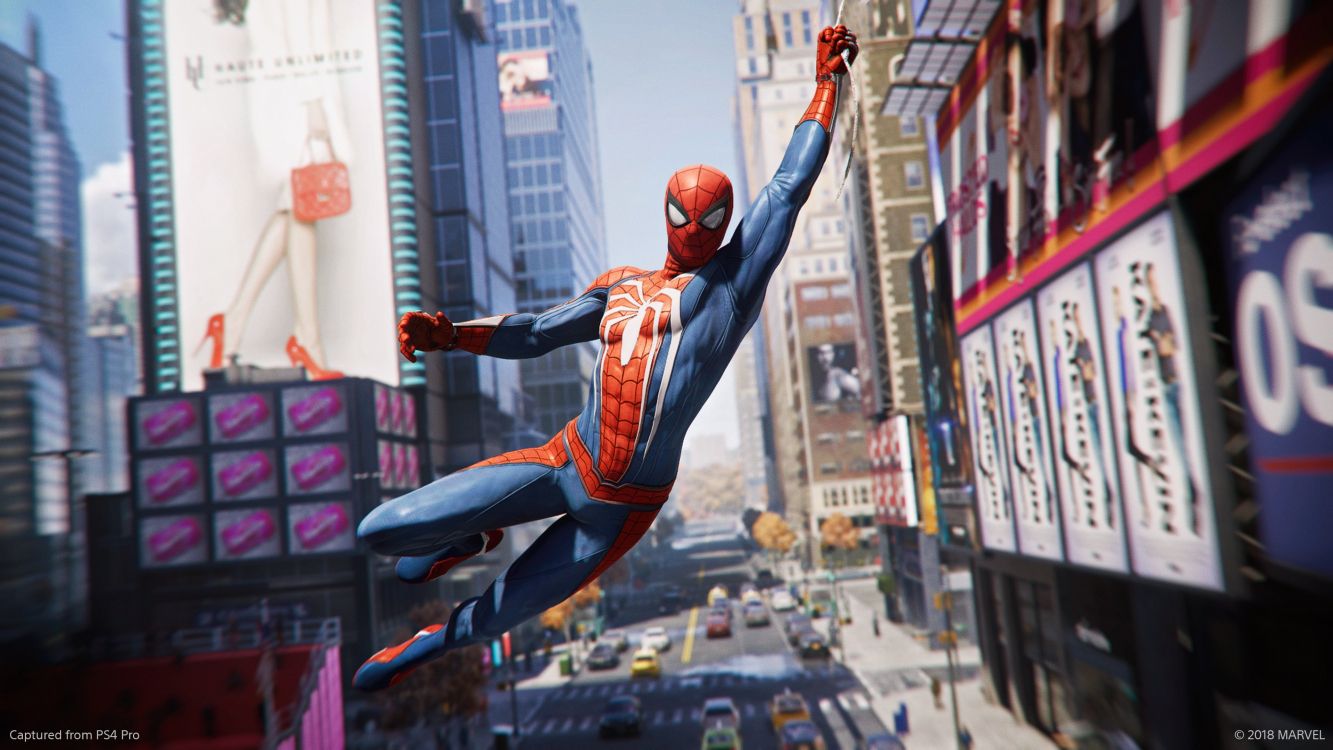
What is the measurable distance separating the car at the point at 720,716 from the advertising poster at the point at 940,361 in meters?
9.62

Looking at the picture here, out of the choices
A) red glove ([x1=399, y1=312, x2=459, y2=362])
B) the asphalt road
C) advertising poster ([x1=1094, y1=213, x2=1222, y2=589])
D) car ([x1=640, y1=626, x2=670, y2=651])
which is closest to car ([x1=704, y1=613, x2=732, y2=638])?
the asphalt road

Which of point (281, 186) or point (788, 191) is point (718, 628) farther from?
point (788, 191)

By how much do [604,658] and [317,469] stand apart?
51.4 ft

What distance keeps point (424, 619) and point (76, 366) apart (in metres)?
21.5

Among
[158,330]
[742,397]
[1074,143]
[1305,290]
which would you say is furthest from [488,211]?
[742,397]

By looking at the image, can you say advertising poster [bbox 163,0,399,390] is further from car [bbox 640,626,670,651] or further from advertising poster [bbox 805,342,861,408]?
advertising poster [bbox 805,342,861,408]

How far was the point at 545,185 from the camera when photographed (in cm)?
9388

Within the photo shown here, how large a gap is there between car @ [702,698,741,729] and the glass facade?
2784 centimetres

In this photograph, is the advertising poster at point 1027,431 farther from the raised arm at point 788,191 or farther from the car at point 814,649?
the car at point 814,649

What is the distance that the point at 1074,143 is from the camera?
14391 mm

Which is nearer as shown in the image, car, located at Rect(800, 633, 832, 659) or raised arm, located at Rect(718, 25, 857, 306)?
raised arm, located at Rect(718, 25, 857, 306)

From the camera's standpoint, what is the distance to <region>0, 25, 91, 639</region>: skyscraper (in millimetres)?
30312

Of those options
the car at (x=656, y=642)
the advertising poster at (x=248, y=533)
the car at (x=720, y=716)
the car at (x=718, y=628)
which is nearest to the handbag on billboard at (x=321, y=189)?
the advertising poster at (x=248, y=533)

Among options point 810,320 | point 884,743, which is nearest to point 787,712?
point 884,743
